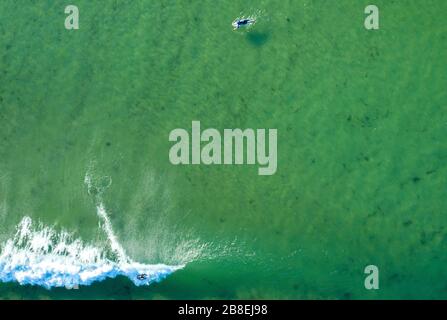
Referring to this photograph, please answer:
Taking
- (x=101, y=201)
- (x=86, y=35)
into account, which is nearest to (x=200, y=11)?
(x=86, y=35)

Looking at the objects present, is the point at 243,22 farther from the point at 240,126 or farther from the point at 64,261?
the point at 64,261

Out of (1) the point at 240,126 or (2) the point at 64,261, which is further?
(1) the point at 240,126

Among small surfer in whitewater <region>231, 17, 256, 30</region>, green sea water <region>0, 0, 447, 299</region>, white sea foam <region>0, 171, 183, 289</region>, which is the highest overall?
small surfer in whitewater <region>231, 17, 256, 30</region>

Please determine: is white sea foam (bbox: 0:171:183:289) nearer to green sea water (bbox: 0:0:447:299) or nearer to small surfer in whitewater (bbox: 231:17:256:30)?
green sea water (bbox: 0:0:447:299)

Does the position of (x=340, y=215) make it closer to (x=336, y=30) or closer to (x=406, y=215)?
(x=406, y=215)

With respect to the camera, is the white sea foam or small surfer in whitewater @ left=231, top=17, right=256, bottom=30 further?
small surfer in whitewater @ left=231, top=17, right=256, bottom=30

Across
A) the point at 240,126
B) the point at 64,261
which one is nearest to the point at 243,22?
the point at 240,126

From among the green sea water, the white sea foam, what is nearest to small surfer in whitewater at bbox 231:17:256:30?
the green sea water

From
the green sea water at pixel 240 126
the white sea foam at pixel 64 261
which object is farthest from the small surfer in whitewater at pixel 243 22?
the white sea foam at pixel 64 261

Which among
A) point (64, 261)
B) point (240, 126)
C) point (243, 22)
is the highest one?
point (243, 22)
